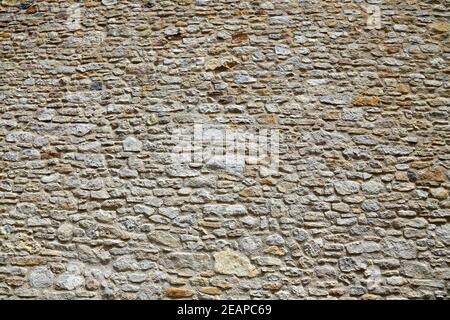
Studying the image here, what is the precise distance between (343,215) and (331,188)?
25 cm

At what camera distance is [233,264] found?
10.6ft

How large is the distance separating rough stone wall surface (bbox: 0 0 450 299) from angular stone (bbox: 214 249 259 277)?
1 cm

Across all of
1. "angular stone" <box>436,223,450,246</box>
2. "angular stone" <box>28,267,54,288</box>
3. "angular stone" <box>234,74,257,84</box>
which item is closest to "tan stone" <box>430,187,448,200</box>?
"angular stone" <box>436,223,450,246</box>

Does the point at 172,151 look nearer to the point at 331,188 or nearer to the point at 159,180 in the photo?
the point at 159,180

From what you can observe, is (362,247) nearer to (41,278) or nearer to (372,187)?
(372,187)

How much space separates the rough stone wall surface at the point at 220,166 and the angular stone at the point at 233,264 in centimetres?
1

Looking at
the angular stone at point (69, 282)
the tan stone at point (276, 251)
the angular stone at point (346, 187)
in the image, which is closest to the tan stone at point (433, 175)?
the angular stone at point (346, 187)

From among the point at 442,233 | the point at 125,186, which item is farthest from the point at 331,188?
the point at 125,186

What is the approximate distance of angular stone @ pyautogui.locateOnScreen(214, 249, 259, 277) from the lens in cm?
320

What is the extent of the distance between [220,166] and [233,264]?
85 centimetres

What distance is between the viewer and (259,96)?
3.61 metres

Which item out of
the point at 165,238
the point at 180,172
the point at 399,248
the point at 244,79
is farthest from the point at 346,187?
the point at 165,238

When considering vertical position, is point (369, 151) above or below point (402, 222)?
above
